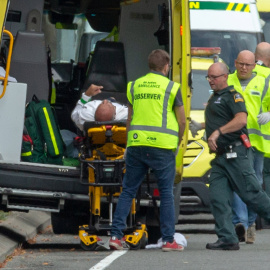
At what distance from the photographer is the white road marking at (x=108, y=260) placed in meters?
9.32

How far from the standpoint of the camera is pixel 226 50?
18.0 metres

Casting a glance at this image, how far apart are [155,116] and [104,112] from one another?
66 cm

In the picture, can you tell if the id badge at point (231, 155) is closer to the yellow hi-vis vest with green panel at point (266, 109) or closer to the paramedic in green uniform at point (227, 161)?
the paramedic in green uniform at point (227, 161)

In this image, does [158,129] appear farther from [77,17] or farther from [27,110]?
[77,17]

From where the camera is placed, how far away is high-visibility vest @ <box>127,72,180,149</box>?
413 inches

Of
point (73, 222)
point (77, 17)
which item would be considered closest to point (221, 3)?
point (77, 17)

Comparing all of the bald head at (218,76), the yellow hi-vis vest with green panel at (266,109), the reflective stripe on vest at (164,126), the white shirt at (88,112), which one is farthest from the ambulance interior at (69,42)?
the bald head at (218,76)

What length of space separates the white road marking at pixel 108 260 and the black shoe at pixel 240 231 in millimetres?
1467

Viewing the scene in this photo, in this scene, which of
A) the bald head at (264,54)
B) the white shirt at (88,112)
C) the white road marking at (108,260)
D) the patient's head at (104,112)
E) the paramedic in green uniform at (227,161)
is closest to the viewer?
the white road marking at (108,260)

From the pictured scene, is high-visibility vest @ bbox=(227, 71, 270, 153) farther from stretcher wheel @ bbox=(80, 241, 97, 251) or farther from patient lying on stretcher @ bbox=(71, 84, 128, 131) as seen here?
stretcher wheel @ bbox=(80, 241, 97, 251)

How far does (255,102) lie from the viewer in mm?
11812

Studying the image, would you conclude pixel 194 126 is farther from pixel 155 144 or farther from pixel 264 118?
pixel 155 144

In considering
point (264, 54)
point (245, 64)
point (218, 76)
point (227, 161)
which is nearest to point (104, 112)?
point (218, 76)

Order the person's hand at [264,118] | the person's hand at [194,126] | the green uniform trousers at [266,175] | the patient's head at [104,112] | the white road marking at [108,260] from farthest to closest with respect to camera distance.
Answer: the green uniform trousers at [266,175]
the person's hand at [194,126]
the person's hand at [264,118]
the patient's head at [104,112]
the white road marking at [108,260]
